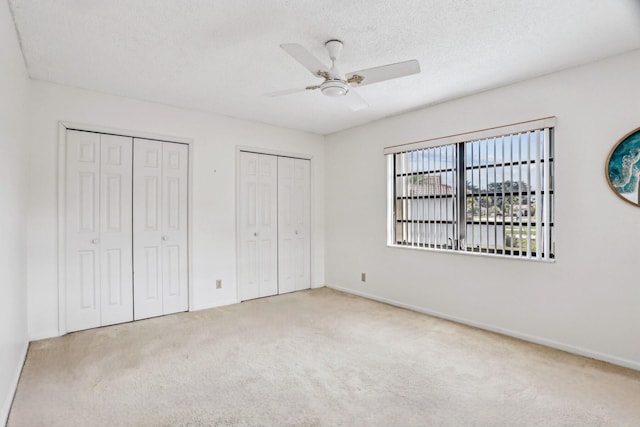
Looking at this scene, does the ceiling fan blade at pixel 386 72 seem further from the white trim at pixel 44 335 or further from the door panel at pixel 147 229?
the white trim at pixel 44 335

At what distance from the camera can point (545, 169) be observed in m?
3.00

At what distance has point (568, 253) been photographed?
287 centimetres

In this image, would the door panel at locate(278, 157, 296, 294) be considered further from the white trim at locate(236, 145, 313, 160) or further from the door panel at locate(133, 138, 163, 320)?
the door panel at locate(133, 138, 163, 320)

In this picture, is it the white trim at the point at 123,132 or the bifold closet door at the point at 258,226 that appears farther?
the bifold closet door at the point at 258,226

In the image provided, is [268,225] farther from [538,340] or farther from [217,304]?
[538,340]

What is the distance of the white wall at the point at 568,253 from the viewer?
2605 mm

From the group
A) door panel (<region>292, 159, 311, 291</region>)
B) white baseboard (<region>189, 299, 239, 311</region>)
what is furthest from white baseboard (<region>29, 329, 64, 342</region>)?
door panel (<region>292, 159, 311, 291</region>)

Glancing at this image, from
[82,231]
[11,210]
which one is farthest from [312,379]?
[82,231]

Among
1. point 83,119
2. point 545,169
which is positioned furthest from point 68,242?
point 545,169

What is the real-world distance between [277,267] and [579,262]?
350cm

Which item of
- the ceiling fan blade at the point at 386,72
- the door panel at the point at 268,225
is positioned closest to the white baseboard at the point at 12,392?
the door panel at the point at 268,225

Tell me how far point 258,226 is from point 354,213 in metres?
1.40

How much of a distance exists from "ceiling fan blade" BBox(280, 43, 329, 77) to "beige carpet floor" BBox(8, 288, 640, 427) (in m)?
2.19

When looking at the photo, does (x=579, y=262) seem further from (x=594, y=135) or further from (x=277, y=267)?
(x=277, y=267)
